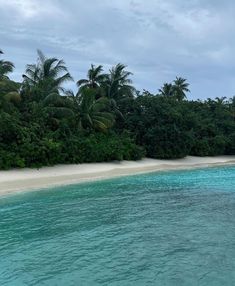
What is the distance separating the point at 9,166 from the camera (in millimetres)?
25297

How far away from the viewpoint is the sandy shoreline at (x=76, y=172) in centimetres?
2282

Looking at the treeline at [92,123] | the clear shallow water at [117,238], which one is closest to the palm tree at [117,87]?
the treeline at [92,123]

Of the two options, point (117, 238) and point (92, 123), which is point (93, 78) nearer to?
point (92, 123)

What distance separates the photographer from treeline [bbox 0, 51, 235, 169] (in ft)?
88.6

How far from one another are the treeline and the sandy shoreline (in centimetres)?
71

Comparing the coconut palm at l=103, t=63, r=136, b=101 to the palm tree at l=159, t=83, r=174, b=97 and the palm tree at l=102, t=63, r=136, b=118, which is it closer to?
the palm tree at l=102, t=63, r=136, b=118

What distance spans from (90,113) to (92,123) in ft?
2.76

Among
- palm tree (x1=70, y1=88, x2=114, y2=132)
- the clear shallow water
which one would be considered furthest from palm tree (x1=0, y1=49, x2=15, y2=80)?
the clear shallow water

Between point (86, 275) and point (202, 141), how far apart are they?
35592 millimetres

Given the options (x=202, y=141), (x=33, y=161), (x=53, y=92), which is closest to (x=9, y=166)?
(x=33, y=161)

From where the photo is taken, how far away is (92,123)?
34250mm

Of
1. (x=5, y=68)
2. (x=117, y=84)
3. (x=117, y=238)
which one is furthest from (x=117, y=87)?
(x=117, y=238)

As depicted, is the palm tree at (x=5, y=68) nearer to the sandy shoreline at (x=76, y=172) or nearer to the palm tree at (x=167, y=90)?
the sandy shoreline at (x=76, y=172)

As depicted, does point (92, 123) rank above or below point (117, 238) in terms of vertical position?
above
